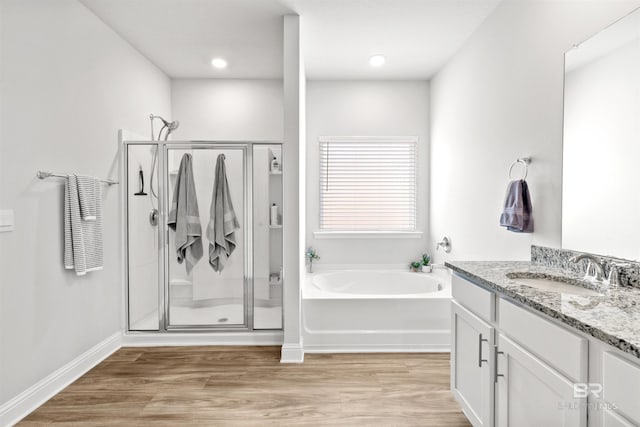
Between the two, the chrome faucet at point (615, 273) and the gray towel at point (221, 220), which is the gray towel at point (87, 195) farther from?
the chrome faucet at point (615, 273)

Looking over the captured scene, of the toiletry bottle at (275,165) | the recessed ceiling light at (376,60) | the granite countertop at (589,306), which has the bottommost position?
the granite countertop at (589,306)

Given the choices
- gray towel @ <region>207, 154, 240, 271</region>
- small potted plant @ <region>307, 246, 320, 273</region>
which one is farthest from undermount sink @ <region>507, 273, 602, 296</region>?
small potted plant @ <region>307, 246, 320, 273</region>

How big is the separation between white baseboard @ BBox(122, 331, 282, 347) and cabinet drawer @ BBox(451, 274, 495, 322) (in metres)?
1.77

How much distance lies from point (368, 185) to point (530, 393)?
317cm

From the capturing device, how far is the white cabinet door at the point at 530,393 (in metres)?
1.18

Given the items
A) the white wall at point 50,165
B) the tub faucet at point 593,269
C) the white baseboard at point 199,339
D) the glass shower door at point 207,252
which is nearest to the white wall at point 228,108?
the white wall at point 50,165

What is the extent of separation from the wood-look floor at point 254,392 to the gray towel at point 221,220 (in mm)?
818

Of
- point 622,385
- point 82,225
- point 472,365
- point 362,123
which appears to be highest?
point 362,123

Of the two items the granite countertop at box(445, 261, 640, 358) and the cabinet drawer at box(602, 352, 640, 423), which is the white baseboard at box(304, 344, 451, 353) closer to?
the granite countertop at box(445, 261, 640, 358)

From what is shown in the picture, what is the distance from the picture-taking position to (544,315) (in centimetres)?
134

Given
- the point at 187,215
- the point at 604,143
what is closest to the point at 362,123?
the point at 187,215

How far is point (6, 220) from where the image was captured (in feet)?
6.75

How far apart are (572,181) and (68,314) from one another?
319 centimetres

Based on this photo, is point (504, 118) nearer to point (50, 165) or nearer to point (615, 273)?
point (615, 273)
